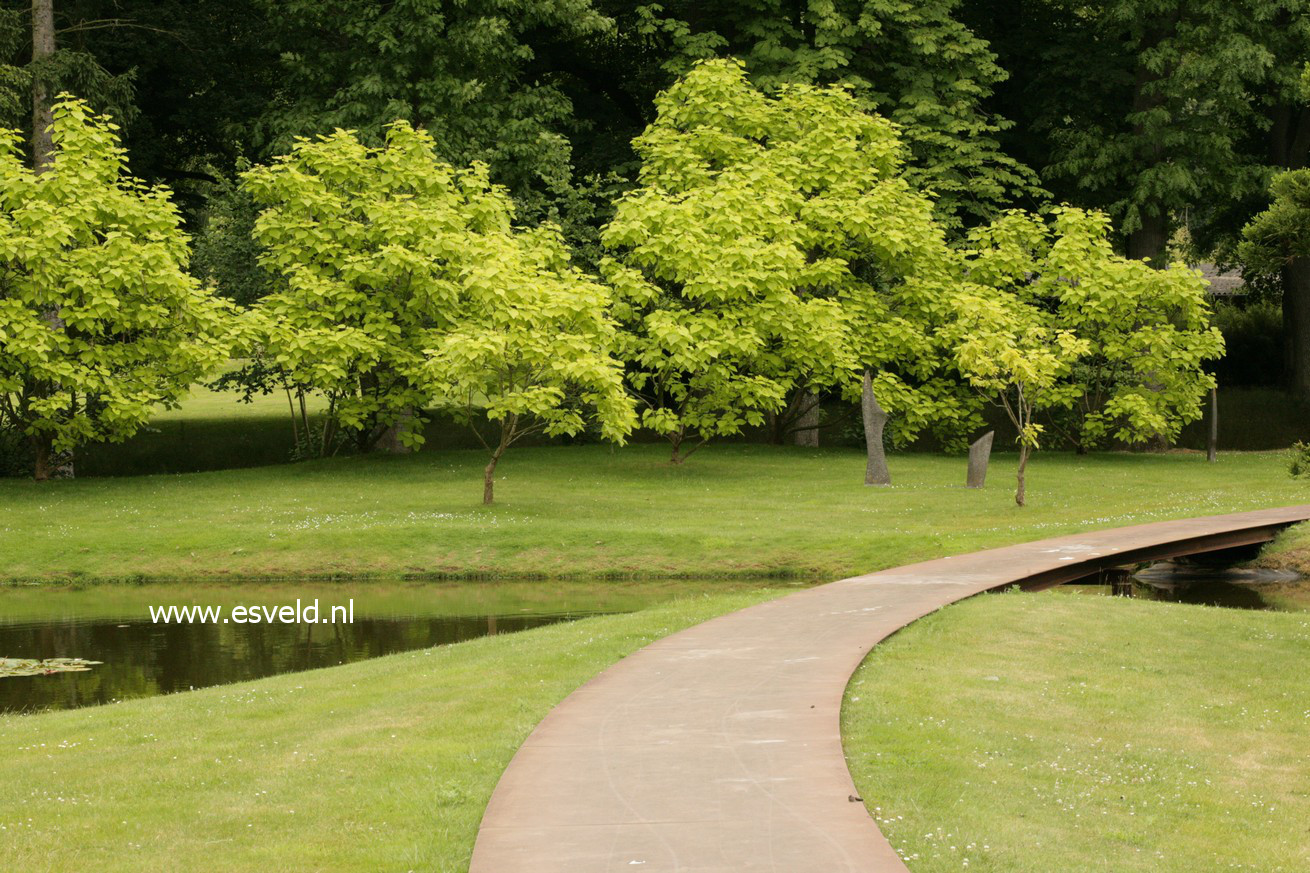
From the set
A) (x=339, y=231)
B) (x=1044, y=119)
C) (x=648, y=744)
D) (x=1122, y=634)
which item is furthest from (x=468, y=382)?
(x=1044, y=119)

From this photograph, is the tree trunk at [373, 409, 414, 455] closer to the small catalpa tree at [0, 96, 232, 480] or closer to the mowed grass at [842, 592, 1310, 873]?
the small catalpa tree at [0, 96, 232, 480]

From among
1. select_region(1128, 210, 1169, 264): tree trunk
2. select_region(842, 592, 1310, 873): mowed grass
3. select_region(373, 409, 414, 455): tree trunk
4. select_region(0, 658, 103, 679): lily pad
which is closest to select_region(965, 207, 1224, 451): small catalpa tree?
select_region(1128, 210, 1169, 264): tree trunk

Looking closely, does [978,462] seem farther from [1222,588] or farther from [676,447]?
[676,447]

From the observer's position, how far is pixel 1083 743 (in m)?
10.2

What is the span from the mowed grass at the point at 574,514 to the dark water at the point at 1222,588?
4.04 ft

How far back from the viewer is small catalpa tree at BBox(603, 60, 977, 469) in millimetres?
34625

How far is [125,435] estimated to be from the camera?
31703 millimetres

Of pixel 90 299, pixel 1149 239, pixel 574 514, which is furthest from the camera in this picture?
pixel 1149 239

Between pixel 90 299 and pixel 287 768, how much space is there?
23.2 metres

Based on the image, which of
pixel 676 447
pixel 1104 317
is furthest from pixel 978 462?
pixel 1104 317

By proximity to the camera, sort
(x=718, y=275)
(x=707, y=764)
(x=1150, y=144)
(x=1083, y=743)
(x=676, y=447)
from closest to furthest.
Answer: (x=707, y=764)
(x=1083, y=743)
(x=718, y=275)
(x=676, y=447)
(x=1150, y=144)

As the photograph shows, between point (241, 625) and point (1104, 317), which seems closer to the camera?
point (241, 625)

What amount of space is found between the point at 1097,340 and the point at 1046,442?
453 centimetres

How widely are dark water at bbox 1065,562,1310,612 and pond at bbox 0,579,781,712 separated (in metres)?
7.18
